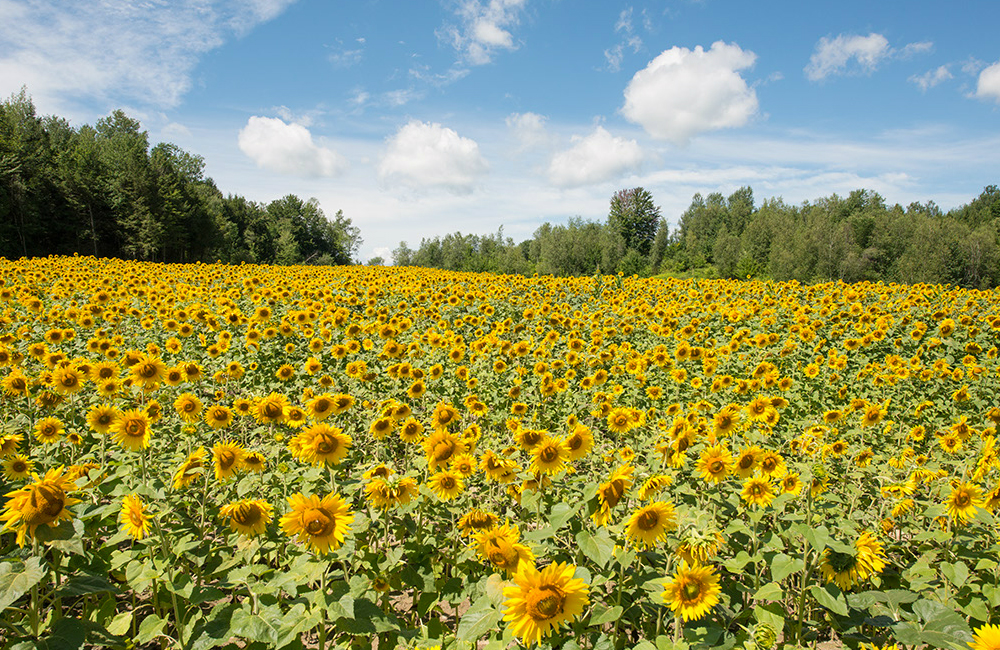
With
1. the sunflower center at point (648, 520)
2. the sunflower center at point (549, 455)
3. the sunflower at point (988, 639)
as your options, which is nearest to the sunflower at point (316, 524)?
the sunflower center at point (549, 455)

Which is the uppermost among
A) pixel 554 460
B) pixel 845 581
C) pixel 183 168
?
pixel 183 168

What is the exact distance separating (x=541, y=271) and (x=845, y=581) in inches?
2146

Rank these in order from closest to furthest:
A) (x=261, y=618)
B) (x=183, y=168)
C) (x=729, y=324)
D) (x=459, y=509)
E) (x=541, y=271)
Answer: (x=261, y=618), (x=459, y=509), (x=729, y=324), (x=541, y=271), (x=183, y=168)

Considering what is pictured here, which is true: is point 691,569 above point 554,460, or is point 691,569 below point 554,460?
below

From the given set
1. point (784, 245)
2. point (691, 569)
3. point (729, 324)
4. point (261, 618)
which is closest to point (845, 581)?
point (691, 569)

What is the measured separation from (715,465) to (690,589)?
806 millimetres

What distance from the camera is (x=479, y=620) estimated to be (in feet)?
5.98

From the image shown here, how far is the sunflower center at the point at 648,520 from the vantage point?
1.96 metres

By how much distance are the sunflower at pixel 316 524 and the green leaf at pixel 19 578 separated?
71cm

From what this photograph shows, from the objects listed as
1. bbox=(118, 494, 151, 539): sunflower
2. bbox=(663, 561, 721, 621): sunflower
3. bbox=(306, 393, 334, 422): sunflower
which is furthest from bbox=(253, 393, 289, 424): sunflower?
bbox=(663, 561, 721, 621): sunflower

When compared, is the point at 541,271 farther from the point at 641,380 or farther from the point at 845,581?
the point at 845,581

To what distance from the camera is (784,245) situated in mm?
52250

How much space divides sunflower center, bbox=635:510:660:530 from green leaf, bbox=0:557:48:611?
6.66 feet

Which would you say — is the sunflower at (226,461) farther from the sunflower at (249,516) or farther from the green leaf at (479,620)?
the green leaf at (479,620)
